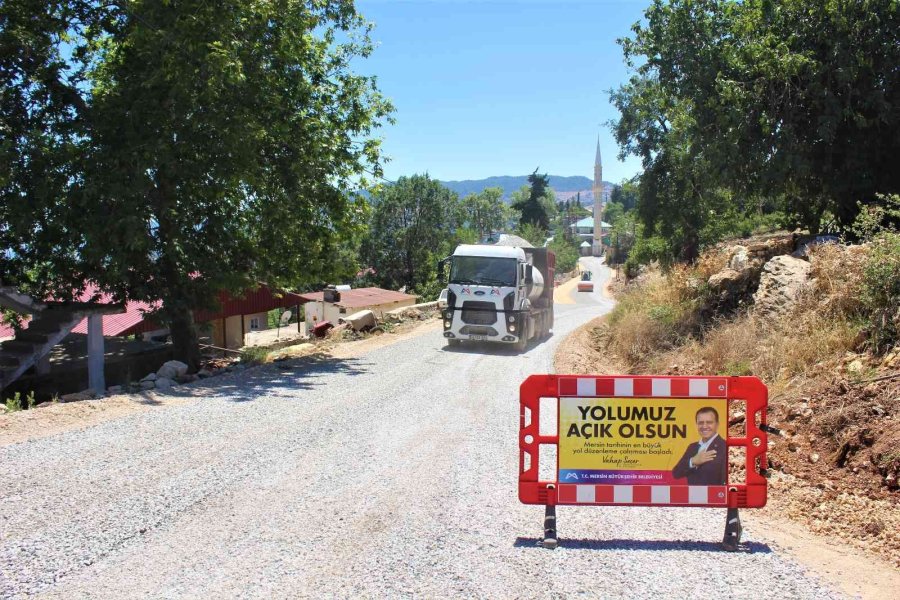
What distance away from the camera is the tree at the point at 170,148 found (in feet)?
44.6

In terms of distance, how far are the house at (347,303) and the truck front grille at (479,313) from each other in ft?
47.1

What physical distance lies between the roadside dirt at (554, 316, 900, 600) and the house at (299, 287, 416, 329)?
28631 millimetres

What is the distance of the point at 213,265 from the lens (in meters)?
15.7

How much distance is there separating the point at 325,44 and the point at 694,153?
10240 millimetres

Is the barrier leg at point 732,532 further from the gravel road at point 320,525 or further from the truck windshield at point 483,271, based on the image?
the truck windshield at point 483,271

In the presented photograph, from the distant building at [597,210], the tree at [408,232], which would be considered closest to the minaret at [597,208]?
the distant building at [597,210]

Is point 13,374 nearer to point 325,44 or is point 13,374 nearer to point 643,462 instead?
point 325,44

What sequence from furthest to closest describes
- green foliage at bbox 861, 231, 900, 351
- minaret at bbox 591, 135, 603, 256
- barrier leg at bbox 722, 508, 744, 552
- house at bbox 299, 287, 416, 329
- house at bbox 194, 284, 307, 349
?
minaret at bbox 591, 135, 603, 256
house at bbox 299, 287, 416, 329
house at bbox 194, 284, 307, 349
green foliage at bbox 861, 231, 900, 351
barrier leg at bbox 722, 508, 744, 552

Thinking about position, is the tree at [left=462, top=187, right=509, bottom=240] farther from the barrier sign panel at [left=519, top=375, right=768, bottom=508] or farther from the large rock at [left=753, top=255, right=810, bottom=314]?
the barrier sign panel at [left=519, top=375, right=768, bottom=508]

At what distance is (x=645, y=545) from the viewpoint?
521 cm

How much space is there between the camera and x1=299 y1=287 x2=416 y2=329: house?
40.0 metres

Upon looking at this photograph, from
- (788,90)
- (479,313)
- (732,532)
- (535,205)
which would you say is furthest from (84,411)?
(535,205)

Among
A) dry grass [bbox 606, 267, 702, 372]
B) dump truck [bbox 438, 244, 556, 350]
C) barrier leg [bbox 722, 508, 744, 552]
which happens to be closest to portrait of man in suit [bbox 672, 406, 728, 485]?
barrier leg [bbox 722, 508, 744, 552]

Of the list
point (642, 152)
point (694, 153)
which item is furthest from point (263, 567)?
point (642, 152)
